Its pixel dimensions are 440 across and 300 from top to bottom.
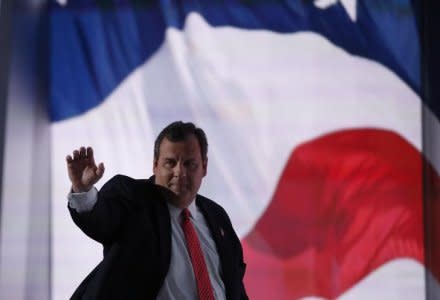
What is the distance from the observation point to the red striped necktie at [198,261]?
1.71 meters

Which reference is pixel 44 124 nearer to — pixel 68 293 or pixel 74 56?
pixel 74 56

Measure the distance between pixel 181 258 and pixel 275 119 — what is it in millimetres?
1518

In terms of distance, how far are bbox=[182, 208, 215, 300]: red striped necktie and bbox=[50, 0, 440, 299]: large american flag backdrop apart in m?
1.29

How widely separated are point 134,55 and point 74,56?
319 millimetres

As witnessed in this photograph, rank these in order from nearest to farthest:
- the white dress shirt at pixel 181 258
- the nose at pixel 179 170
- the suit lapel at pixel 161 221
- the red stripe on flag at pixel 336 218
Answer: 1. the white dress shirt at pixel 181 258
2. the suit lapel at pixel 161 221
3. the nose at pixel 179 170
4. the red stripe on flag at pixel 336 218

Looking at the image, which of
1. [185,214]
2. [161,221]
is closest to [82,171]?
[161,221]

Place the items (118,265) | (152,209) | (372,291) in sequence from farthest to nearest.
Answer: (372,291), (152,209), (118,265)

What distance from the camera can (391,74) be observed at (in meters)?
3.14

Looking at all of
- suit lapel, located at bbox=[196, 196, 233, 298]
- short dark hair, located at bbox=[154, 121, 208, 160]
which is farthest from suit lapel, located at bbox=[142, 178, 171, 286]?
suit lapel, located at bbox=[196, 196, 233, 298]

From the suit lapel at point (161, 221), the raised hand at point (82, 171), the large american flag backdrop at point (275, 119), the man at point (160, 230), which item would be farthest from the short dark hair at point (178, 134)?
the large american flag backdrop at point (275, 119)

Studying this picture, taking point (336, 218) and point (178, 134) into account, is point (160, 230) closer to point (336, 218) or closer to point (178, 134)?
point (178, 134)

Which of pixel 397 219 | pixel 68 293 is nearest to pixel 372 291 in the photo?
pixel 397 219

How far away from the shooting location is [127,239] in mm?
1627

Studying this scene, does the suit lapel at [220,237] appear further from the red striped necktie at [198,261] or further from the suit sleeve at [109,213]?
the suit sleeve at [109,213]
